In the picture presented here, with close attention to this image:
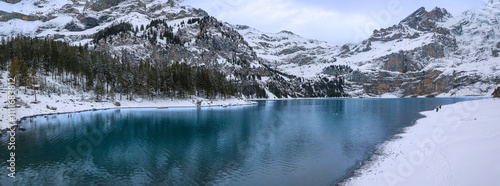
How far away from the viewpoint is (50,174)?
22.2m

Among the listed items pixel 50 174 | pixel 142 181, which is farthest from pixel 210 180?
pixel 50 174

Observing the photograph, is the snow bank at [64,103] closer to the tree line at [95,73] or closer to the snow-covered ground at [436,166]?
the tree line at [95,73]

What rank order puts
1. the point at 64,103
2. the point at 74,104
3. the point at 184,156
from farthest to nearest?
the point at 74,104
the point at 64,103
the point at 184,156

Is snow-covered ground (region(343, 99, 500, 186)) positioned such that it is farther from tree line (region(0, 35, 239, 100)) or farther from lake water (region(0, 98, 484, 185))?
tree line (region(0, 35, 239, 100))

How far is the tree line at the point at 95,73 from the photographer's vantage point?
310 feet

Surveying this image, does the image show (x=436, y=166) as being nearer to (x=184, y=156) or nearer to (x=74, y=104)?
(x=184, y=156)

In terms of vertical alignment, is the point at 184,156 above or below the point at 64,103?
below

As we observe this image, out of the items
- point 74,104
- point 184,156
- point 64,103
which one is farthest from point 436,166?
point 74,104

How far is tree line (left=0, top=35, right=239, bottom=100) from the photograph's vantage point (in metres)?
94.4

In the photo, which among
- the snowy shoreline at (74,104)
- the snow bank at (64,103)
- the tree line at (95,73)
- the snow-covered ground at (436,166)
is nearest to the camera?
the snow-covered ground at (436,166)

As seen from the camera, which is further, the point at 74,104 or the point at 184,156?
the point at 74,104

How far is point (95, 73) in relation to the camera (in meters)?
111

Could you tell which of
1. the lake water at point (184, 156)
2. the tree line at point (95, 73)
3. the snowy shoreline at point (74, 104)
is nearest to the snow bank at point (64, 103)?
the snowy shoreline at point (74, 104)

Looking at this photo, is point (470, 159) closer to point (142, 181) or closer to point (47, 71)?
point (142, 181)
